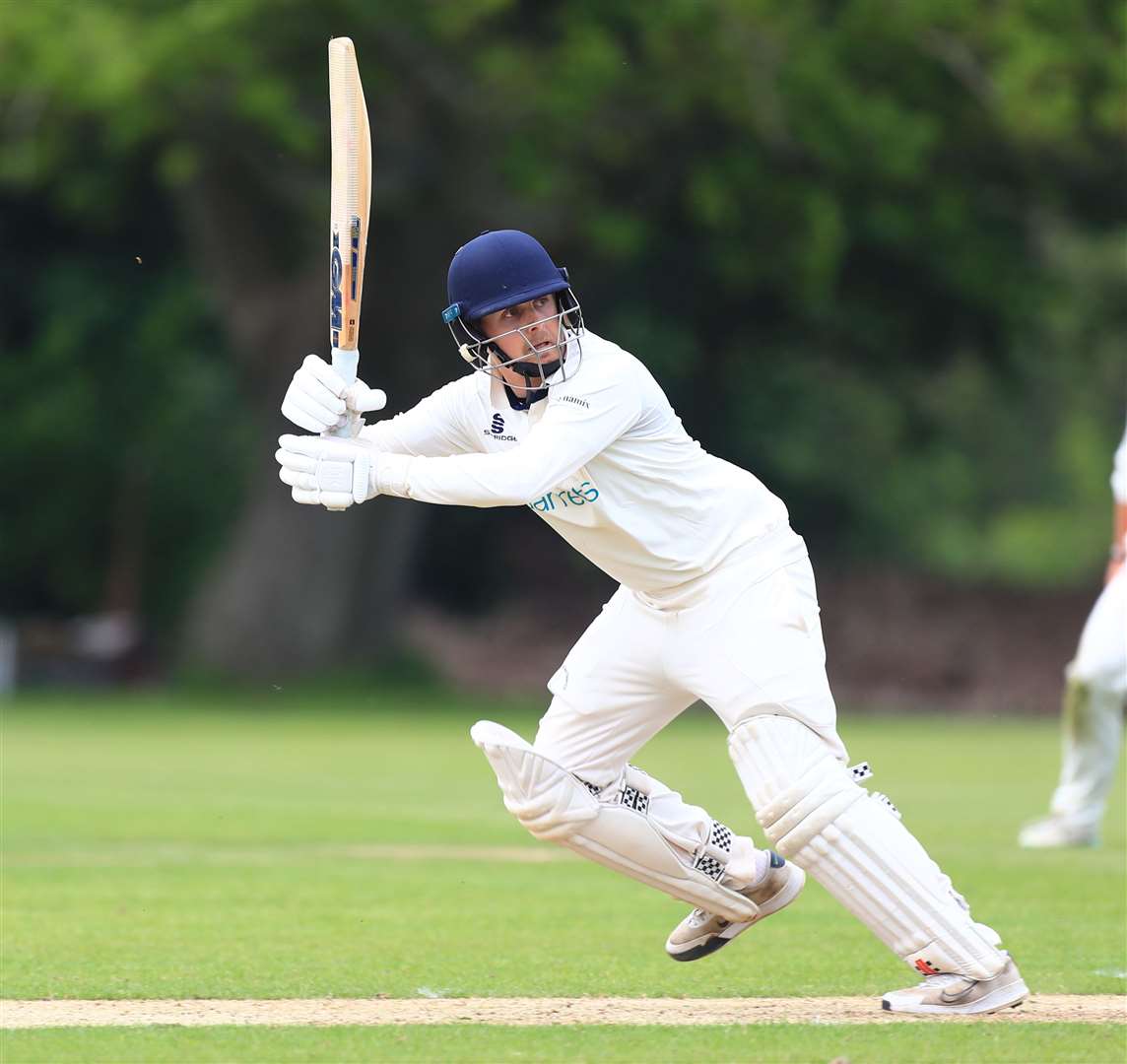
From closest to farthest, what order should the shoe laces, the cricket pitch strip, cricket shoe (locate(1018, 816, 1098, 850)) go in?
1. the cricket pitch strip
2. the shoe laces
3. cricket shoe (locate(1018, 816, 1098, 850))

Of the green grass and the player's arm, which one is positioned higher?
the player's arm

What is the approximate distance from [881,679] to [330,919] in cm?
1573

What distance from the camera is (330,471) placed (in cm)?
484

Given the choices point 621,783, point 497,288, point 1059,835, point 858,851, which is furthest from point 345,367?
point 1059,835

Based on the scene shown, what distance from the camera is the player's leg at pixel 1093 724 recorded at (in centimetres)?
842

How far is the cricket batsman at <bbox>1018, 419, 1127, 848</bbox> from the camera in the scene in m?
8.40

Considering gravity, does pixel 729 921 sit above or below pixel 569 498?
below

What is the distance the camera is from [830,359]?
23.4m

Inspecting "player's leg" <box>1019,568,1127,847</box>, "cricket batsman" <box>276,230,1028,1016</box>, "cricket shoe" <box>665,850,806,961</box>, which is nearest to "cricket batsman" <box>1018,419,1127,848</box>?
"player's leg" <box>1019,568,1127,847</box>

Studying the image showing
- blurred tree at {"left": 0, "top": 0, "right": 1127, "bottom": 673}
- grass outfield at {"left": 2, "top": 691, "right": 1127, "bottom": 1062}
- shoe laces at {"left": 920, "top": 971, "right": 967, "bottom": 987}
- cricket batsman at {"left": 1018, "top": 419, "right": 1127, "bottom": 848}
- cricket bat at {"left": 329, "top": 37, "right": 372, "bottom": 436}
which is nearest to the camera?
grass outfield at {"left": 2, "top": 691, "right": 1127, "bottom": 1062}

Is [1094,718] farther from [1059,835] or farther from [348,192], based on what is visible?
[348,192]

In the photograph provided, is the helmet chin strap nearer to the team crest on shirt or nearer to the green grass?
the team crest on shirt

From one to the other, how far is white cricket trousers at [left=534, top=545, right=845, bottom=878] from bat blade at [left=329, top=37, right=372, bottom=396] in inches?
40.8

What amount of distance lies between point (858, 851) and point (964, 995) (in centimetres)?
41
